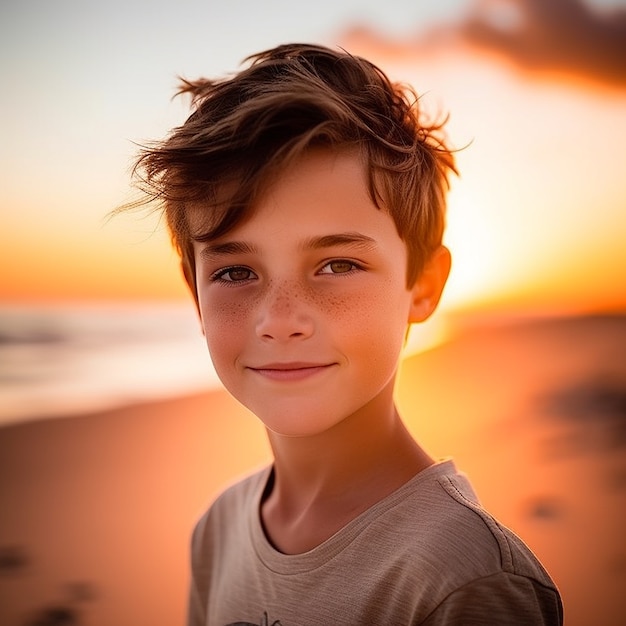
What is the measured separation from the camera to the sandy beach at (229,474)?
153 inches

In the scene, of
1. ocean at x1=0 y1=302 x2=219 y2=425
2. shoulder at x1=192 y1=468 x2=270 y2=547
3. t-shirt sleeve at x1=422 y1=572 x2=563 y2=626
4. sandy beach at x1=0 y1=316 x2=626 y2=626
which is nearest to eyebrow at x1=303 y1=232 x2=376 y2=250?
t-shirt sleeve at x1=422 y1=572 x2=563 y2=626

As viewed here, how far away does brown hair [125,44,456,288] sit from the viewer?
5.18 ft

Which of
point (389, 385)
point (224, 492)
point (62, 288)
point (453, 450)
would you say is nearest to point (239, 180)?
point (389, 385)

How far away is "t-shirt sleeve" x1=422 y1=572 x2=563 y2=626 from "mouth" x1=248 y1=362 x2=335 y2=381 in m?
0.52

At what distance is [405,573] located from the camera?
1.47m

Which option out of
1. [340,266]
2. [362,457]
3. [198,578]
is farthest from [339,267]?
[198,578]

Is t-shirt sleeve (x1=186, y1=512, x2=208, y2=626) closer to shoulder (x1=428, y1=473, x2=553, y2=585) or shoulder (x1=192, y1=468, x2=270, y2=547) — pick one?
shoulder (x1=192, y1=468, x2=270, y2=547)

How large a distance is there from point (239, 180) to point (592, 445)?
421cm

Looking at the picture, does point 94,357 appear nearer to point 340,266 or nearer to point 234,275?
point 234,275

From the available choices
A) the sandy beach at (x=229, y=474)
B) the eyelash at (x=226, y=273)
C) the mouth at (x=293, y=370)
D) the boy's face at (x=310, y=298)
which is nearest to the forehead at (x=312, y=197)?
the boy's face at (x=310, y=298)

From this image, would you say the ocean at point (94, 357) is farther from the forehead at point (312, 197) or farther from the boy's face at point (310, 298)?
the forehead at point (312, 197)

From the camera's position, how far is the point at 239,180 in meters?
1.60

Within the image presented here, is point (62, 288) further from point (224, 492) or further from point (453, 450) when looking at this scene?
point (224, 492)

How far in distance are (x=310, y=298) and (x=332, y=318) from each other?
0.21ft
